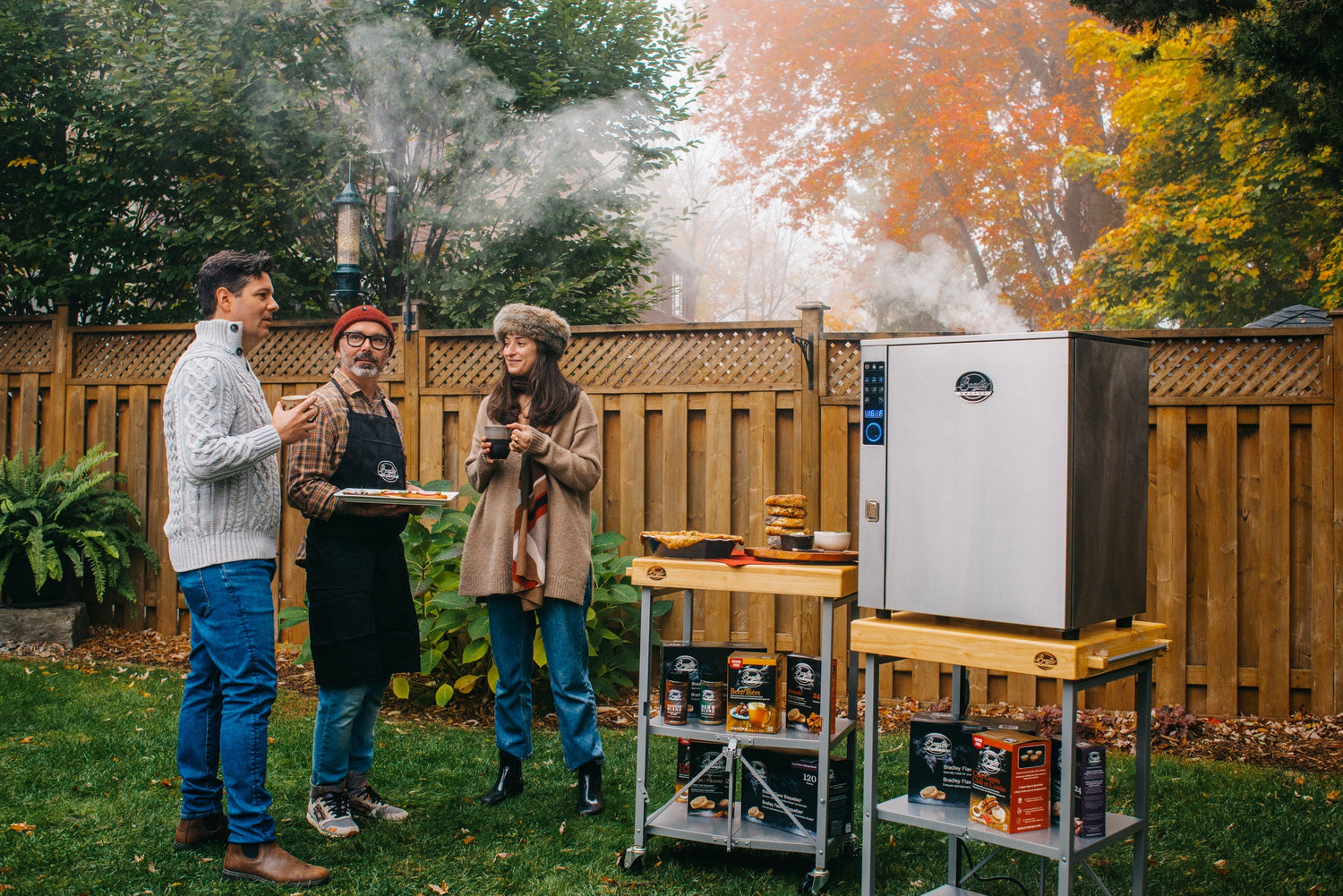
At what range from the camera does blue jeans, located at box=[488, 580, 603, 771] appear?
3.49 meters

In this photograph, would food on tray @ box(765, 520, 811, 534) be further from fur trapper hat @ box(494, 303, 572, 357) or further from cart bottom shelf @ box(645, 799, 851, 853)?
fur trapper hat @ box(494, 303, 572, 357)

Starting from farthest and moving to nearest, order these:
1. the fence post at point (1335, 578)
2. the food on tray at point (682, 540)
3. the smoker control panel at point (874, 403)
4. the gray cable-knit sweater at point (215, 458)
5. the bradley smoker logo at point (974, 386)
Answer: the fence post at point (1335, 578) < the food on tray at point (682, 540) < the gray cable-knit sweater at point (215, 458) < the smoker control panel at point (874, 403) < the bradley smoker logo at point (974, 386)

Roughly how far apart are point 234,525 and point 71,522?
4.04m

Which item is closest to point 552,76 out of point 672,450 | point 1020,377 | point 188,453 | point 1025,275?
point 672,450

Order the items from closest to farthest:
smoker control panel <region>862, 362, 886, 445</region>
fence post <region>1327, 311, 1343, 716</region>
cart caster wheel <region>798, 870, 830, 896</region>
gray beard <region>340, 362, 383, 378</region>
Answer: smoker control panel <region>862, 362, 886, 445</region>
cart caster wheel <region>798, 870, 830, 896</region>
gray beard <region>340, 362, 383, 378</region>
fence post <region>1327, 311, 1343, 716</region>

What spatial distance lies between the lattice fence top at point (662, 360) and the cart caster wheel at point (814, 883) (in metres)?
2.80

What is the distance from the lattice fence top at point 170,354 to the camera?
610cm

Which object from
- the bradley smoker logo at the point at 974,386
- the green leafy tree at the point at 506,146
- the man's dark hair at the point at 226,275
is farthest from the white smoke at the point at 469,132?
the bradley smoker logo at the point at 974,386

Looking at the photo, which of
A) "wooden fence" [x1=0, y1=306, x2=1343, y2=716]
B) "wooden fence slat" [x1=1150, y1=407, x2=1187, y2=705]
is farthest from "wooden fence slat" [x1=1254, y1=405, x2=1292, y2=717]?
"wooden fence slat" [x1=1150, y1=407, x2=1187, y2=705]

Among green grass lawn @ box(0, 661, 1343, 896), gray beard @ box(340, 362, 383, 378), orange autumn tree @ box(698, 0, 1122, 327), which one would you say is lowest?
green grass lawn @ box(0, 661, 1343, 896)

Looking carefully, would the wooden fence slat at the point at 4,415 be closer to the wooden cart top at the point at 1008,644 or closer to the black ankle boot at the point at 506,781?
the black ankle boot at the point at 506,781

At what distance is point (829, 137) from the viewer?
19.1m

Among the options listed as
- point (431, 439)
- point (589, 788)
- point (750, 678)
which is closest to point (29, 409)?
point (431, 439)

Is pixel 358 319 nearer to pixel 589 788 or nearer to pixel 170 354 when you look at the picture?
pixel 589 788
